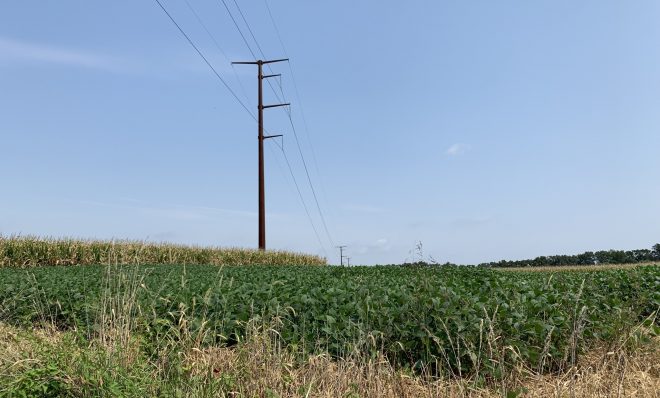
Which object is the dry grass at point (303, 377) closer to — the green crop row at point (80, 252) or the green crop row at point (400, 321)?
the green crop row at point (400, 321)

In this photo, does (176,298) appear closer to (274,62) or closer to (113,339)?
(113,339)

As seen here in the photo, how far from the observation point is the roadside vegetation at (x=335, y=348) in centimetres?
450

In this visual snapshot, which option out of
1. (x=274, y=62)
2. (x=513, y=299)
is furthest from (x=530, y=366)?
(x=274, y=62)

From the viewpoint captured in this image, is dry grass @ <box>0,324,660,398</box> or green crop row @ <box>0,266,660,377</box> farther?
green crop row @ <box>0,266,660,377</box>

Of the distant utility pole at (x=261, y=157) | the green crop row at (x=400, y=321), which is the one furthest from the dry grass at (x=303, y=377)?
the distant utility pole at (x=261, y=157)

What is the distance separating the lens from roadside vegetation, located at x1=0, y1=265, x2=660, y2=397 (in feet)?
14.8

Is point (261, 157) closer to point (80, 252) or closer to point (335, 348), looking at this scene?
point (80, 252)

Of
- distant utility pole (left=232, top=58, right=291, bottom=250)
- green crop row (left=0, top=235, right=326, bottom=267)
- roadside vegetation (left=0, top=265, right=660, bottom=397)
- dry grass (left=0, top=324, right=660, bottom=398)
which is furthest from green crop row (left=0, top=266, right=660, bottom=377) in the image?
distant utility pole (left=232, top=58, right=291, bottom=250)

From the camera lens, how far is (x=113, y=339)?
503 centimetres

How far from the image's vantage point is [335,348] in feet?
17.8

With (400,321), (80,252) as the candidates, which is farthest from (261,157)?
(400,321)

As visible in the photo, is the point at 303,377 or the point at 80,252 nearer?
the point at 303,377

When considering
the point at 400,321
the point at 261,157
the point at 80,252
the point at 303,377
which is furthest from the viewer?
the point at 261,157

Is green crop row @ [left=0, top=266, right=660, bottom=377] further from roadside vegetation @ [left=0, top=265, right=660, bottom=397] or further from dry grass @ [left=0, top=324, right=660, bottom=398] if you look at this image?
dry grass @ [left=0, top=324, right=660, bottom=398]
